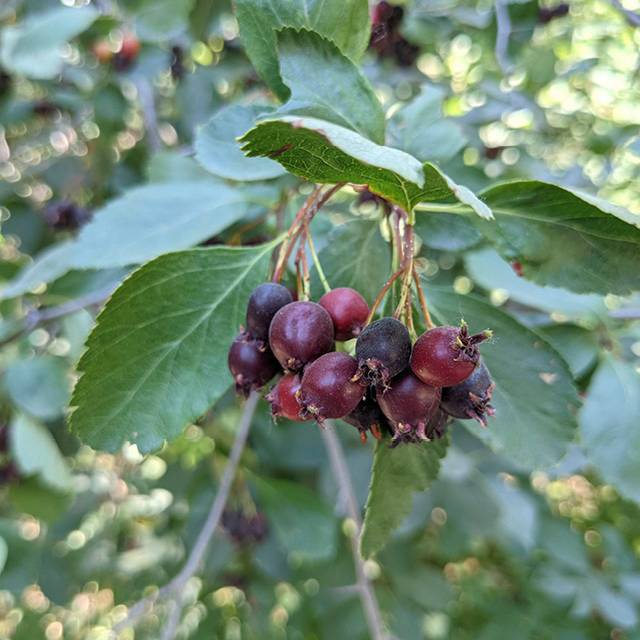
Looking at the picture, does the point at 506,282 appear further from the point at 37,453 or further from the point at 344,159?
the point at 37,453

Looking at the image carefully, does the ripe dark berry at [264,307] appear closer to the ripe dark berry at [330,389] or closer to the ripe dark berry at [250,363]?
the ripe dark berry at [250,363]

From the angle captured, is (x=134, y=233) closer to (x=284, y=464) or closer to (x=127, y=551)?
(x=284, y=464)

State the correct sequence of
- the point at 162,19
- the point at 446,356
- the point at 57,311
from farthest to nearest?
the point at 162,19 < the point at 57,311 < the point at 446,356

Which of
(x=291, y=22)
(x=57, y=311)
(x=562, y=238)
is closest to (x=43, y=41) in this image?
(x=57, y=311)

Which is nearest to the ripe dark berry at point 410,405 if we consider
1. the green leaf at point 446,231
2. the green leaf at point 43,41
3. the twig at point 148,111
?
the green leaf at point 446,231

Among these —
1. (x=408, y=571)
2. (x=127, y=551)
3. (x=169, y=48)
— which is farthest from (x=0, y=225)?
(x=408, y=571)
